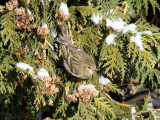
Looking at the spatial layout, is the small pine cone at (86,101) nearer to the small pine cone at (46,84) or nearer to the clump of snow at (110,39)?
the small pine cone at (46,84)

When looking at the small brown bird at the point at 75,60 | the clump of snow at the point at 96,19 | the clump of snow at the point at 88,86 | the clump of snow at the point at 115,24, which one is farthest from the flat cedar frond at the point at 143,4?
the clump of snow at the point at 88,86

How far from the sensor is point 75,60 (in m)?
1.68

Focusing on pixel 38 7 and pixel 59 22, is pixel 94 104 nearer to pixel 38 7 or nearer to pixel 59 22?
pixel 59 22

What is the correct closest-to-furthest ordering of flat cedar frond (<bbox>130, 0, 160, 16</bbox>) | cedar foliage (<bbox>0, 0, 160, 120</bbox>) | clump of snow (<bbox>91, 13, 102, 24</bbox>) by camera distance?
cedar foliage (<bbox>0, 0, 160, 120</bbox>), clump of snow (<bbox>91, 13, 102, 24</bbox>), flat cedar frond (<bbox>130, 0, 160, 16</bbox>)

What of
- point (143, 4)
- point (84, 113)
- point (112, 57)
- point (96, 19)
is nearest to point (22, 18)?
point (96, 19)

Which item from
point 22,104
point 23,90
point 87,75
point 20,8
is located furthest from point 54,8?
point 22,104

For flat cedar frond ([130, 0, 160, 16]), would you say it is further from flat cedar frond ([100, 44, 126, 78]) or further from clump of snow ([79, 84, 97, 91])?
clump of snow ([79, 84, 97, 91])

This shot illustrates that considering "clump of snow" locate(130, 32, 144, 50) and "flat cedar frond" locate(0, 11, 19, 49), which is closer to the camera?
"flat cedar frond" locate(0, 11, 19, 49)

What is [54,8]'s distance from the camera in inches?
64.1

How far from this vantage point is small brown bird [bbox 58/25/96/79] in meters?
1.58

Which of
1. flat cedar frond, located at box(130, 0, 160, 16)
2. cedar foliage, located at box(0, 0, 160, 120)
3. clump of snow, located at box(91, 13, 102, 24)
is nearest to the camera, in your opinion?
cedar foliage, located at box(0, 0, 160, 120)

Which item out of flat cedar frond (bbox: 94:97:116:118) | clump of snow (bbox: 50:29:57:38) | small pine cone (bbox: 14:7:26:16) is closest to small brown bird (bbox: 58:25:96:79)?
clump of snow (bbox: 50:29:57:38)

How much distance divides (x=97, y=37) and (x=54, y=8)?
0.39 m

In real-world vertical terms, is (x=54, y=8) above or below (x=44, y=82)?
above
